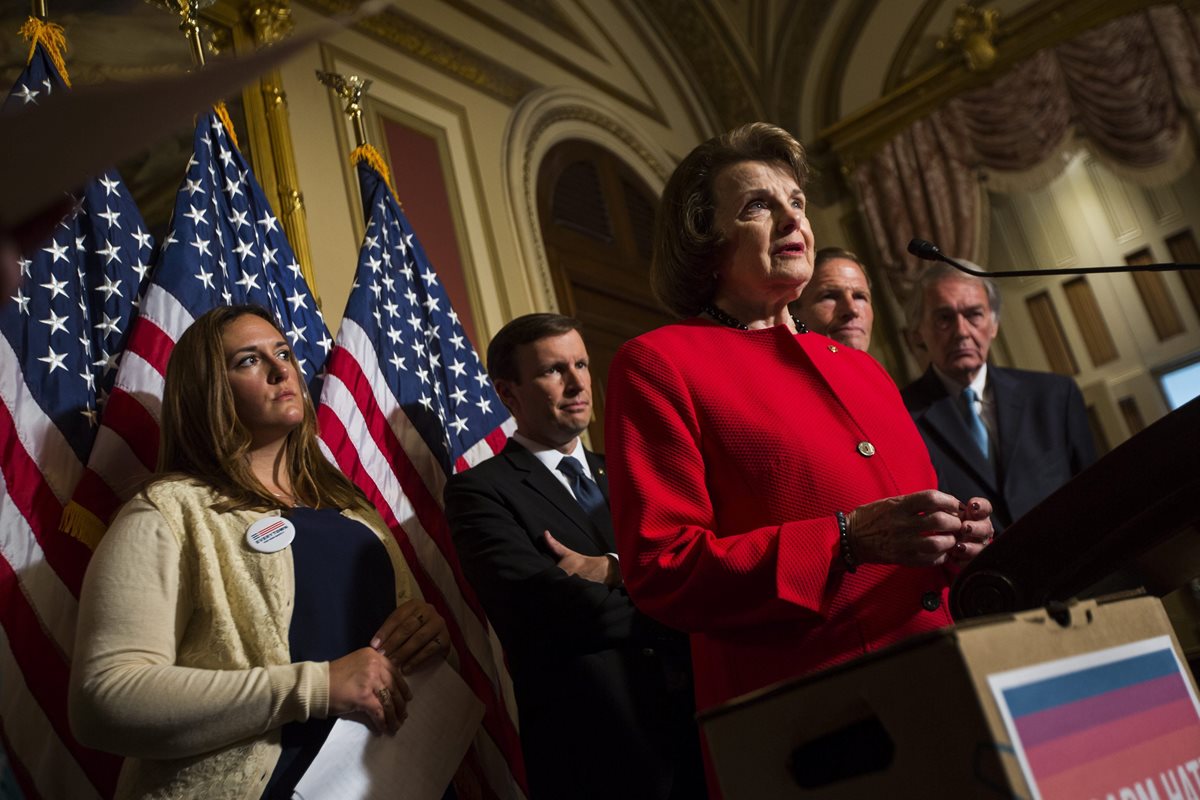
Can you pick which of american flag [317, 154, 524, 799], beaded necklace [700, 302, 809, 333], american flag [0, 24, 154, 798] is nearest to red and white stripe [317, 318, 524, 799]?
american flag [317, 154, 524, 799]

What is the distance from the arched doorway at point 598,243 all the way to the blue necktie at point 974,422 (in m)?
2.30

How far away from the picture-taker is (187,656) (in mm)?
1683

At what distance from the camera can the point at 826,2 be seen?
21.3 feet

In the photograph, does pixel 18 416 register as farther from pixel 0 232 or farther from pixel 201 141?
pixel 0 232

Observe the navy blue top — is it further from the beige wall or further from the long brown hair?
the beige wall

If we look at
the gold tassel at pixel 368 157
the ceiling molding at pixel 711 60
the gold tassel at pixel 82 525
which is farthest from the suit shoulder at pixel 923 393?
the ceiling molding at pixel 711 60

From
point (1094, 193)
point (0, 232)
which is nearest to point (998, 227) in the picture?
point (1094, 193)

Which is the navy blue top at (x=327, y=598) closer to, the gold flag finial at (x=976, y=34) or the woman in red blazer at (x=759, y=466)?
the woman in red blazer at (x=759, y=466)

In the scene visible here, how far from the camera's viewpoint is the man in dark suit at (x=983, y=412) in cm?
241

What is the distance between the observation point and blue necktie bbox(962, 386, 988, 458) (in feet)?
8.32

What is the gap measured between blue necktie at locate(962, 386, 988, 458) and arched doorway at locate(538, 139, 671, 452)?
2303 mm

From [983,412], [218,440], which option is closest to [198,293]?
[218,440]

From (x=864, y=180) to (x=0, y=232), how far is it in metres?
6.37

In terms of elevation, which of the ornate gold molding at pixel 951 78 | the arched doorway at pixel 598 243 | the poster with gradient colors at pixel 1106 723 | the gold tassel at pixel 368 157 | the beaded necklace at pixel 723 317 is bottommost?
the poster with gradient colors at pixel 1106 723
